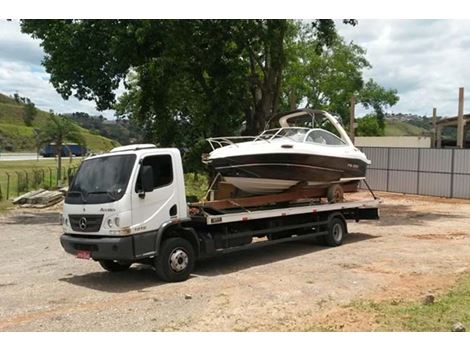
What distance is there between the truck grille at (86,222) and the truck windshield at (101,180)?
26 centimetres

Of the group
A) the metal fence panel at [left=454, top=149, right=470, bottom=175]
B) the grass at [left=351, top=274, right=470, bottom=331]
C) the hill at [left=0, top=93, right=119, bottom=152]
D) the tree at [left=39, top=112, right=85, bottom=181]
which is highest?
the hill at [left=0, top=93, right=119, bottom=152]

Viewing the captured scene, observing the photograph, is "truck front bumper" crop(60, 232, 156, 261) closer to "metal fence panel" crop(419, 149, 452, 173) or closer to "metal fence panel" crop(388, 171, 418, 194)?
"metal fence panel" crop(419, 149, 452, 173)

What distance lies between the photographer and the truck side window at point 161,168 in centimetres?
957

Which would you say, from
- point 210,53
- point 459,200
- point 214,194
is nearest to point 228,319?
point 214,194

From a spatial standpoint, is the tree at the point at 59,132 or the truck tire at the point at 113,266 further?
the tree at the point at 59,132

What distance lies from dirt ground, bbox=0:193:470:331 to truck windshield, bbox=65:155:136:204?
5.28 ft

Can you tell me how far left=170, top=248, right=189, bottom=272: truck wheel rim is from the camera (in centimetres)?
963

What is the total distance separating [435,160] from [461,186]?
202cm

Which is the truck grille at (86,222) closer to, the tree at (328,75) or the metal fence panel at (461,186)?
the metal fence panel at (461,186)

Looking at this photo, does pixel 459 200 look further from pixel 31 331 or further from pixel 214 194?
pixel 31 331

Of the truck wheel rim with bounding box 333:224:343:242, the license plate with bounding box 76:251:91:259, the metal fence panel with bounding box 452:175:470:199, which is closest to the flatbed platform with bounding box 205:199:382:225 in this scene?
the truck wheel rim with bounding box 333:224:343:242

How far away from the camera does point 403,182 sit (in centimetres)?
2966

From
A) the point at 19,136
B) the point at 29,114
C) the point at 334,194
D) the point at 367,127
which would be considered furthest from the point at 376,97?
the point at 29,114

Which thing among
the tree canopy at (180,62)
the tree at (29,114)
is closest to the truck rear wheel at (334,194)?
the tree canopy at (180,62)
